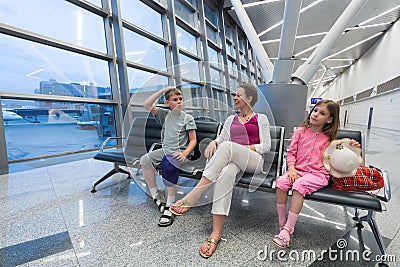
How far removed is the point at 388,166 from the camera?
9.75 feet

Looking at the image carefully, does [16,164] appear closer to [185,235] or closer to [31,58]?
[31,58]

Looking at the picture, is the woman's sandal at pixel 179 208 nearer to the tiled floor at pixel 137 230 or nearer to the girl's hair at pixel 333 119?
the tiled floor at pixel 137 230

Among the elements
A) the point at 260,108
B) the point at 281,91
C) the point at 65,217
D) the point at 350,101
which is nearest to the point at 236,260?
the point at 260,108

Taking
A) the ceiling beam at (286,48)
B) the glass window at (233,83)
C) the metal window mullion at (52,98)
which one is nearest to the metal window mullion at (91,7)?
the metal window mullion at (52,98)

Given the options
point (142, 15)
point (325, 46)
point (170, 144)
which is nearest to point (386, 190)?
point (170, 144)

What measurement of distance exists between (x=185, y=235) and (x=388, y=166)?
314 cm

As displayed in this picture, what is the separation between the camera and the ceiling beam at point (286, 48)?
3.89 m

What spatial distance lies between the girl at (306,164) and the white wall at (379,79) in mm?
9546

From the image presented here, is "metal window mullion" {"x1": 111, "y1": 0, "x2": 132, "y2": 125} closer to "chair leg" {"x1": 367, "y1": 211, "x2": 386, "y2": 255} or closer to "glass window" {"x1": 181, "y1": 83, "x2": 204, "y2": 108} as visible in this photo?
"glass window" {"x1": 181, "y1": 83, "x2": 204, "y2": 108}

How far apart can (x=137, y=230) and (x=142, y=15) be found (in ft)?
15.1

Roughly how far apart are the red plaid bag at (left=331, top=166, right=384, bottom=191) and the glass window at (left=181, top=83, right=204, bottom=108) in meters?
1.00

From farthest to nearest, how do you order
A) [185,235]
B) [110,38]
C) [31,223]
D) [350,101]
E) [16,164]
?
[350,101] < [110,38] < [16,164] < [31,223] < [185,235]

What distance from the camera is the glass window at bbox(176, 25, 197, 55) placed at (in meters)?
5.44

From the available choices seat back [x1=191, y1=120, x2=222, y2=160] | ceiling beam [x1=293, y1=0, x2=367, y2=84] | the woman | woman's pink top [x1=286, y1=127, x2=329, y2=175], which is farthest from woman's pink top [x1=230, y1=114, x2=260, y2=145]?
ceiling beam [x1=293, y1=0, x2=367, y2=84]
